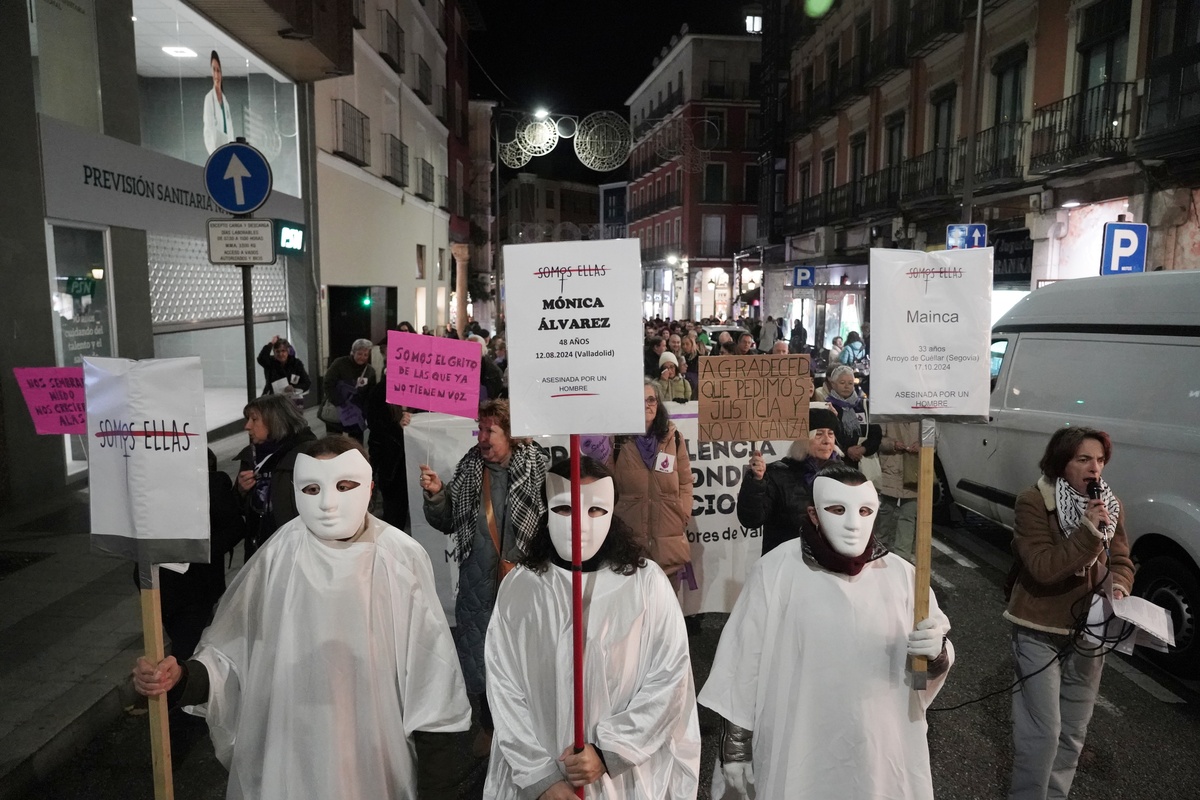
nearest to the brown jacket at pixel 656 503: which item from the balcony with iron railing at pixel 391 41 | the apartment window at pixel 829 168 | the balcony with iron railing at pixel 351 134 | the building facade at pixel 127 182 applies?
the building facade at pixel 127 182

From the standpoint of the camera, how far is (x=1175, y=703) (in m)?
4.99

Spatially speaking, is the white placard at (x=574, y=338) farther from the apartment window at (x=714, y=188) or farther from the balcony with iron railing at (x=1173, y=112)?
the apartment window at (x=714, y=188)

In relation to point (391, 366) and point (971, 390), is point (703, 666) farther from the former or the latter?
point (971, 390)

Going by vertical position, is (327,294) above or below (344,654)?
above

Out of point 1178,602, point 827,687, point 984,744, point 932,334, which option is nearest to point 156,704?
point 827,687

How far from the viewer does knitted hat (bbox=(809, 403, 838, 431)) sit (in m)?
5.95

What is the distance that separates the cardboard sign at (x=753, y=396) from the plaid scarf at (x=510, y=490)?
146 centimetres

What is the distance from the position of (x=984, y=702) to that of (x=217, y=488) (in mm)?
4302

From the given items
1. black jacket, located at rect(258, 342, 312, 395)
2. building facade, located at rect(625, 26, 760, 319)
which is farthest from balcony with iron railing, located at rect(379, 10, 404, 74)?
building facade, located at rect(625, 26, 760, 319)

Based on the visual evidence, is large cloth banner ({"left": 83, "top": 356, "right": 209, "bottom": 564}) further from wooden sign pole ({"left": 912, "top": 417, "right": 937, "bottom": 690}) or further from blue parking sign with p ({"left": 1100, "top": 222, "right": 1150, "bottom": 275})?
blue parking sign with p ({"left": 1100, "top": 222, "right": 1150, "bottom": 275})

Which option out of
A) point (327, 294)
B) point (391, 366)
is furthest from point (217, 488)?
point (327, 294)

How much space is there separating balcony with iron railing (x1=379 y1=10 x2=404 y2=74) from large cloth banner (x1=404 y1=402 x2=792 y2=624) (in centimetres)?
1797

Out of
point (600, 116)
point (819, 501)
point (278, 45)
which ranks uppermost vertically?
point (278, 45)

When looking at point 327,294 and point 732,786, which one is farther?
point 327,294
